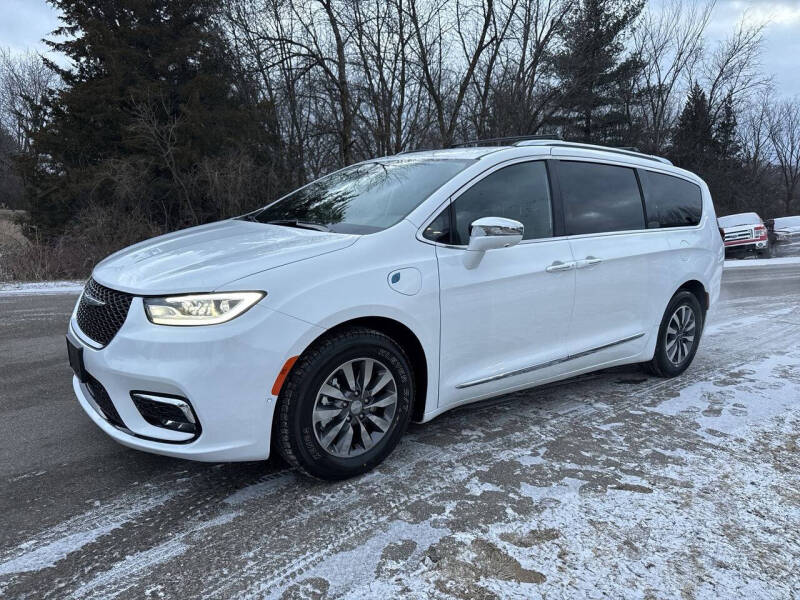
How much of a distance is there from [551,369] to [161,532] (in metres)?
2.46

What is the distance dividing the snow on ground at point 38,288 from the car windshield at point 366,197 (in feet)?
20.9

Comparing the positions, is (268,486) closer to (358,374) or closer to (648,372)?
(358,374)

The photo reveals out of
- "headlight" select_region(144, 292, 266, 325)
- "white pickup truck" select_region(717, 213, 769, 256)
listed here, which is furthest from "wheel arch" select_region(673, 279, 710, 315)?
"white pickup truck" select_region(717, 213, 769, 256)

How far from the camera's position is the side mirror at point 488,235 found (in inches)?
124

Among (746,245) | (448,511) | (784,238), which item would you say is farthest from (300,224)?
(784,238)

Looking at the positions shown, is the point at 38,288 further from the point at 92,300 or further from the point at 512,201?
the point at 512,201

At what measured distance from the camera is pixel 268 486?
9.37ft

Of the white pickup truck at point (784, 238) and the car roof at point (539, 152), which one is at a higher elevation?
the car roof at point (539, 152)

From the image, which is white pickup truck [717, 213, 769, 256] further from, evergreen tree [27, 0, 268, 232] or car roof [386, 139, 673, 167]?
car roof [386, 139, 673, 167]

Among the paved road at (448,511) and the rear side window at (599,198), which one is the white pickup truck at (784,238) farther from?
the paved road at (448,511)

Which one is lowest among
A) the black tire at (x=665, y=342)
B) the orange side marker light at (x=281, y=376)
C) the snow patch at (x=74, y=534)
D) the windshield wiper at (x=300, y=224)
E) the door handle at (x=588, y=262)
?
the snow patch at (x=74, y=534)

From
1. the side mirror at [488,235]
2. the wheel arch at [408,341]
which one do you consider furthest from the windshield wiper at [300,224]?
the side mirror at [488,235]

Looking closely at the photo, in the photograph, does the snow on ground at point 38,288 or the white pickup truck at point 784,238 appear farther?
the white pickup truck at point 784,238

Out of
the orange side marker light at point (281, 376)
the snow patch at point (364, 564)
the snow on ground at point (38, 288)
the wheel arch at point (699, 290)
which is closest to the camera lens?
the snow patch at point (364, 564)
